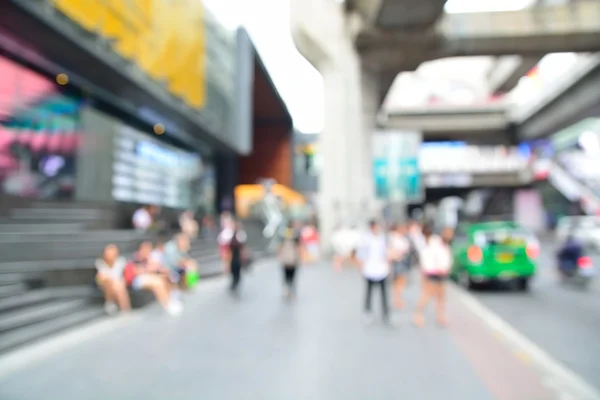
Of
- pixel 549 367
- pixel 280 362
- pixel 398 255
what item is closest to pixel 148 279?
pixel 280 362

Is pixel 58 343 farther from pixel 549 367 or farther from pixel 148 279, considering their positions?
pixel 549 367

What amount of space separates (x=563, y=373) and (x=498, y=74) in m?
35.2

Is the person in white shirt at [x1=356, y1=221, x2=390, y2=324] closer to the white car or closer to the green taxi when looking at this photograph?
the green taxi

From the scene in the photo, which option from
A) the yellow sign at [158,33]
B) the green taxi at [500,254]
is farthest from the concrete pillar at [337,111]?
the green taxi at [500,254]

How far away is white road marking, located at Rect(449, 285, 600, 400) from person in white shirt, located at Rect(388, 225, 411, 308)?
1.71 meters

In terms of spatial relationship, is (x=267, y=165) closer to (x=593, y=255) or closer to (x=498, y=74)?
(x=498, y=74)

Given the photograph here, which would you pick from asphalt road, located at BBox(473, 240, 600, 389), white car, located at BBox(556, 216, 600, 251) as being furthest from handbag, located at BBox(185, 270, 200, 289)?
white car, located at BBox(556, 216, 600, 251)

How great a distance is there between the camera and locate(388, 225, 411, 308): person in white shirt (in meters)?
11.0

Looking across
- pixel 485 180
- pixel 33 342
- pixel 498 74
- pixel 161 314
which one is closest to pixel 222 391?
pixel 33 342

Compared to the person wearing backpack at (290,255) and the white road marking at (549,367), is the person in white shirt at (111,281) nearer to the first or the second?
the person wearing backpack at (290,255)

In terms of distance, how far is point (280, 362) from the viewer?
6.21m

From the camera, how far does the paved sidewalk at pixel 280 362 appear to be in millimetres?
5098

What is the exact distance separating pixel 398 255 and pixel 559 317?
317 centimetres

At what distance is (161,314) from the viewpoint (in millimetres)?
9852
